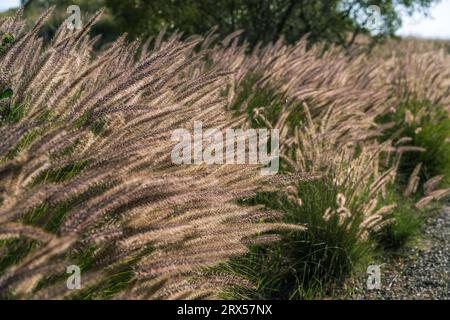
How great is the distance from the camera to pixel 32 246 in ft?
5.98

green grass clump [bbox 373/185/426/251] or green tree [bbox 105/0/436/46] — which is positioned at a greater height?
green tree [bbox 105/0/436/46]

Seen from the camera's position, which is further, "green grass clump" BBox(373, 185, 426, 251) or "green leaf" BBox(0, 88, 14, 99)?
"green grass clump" BBox(373, 185, 426, 251)

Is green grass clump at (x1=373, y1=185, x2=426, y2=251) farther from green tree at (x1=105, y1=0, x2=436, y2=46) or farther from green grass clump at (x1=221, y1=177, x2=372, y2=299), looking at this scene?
green tree at (x1=105, y1=0, x2=436, y2=46)

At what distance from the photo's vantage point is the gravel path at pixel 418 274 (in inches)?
138

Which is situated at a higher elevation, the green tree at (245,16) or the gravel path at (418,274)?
the green tree at (245,16)

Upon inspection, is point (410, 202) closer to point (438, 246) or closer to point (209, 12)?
point (438, 246)

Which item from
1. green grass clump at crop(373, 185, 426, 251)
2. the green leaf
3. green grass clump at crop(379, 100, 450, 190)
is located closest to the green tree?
green grass clump at crop(379, 100, 450, 190)

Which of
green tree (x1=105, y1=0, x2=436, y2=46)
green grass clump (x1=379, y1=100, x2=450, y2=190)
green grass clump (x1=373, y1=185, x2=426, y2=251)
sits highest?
green tree (x1=105, y1=0, x2=436, y2=46)

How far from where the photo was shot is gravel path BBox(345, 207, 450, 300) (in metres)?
3.51

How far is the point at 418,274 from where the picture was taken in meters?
3.79

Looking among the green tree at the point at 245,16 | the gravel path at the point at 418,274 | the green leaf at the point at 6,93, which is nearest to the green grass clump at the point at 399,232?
the gravel path at the point at 418,274

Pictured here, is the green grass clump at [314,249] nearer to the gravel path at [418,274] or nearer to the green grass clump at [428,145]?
the gravel path at [418,274]

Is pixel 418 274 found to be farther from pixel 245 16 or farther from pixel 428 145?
pixel 245 16

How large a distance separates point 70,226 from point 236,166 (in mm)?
1150
